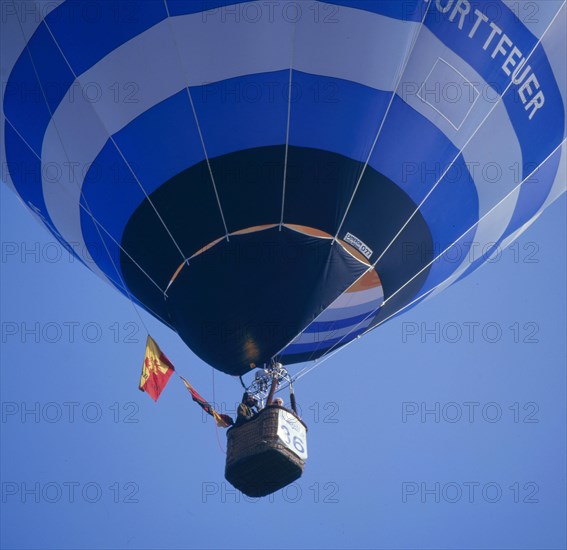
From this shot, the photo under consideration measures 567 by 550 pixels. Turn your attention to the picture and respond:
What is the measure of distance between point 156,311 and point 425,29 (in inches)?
113

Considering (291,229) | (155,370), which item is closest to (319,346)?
(155,370)

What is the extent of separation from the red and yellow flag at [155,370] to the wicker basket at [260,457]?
981 mm

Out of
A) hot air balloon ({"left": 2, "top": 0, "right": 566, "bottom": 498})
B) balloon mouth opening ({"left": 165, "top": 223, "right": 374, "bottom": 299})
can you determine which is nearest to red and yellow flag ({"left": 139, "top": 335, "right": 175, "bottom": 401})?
hot air balloon ({"left": 2, "top": 0, "right": 566, "bottom": 498})

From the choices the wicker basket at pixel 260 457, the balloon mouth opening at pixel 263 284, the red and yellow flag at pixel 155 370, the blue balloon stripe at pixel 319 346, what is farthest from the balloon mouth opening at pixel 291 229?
the wicker basket at pixel 260 457

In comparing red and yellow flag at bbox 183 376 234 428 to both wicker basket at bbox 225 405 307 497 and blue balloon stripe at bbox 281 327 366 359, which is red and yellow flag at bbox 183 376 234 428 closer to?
wicker basket at bbox 225 405 307 497

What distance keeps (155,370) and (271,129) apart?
2015 millimetres

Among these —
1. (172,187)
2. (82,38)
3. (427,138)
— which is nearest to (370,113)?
(427,138)

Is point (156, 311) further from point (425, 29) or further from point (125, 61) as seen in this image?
point (425, 29)

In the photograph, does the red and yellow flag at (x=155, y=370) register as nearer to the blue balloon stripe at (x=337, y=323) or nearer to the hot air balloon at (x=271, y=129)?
the hot air balloon at (x=271, y=129)

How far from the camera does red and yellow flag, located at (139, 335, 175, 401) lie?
848 cm

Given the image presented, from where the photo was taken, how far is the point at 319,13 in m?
7.77

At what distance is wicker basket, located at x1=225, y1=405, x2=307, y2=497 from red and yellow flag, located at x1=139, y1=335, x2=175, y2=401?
0.98 meters

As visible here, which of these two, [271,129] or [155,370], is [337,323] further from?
[271,129]

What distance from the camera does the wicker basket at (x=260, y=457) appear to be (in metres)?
7.44
